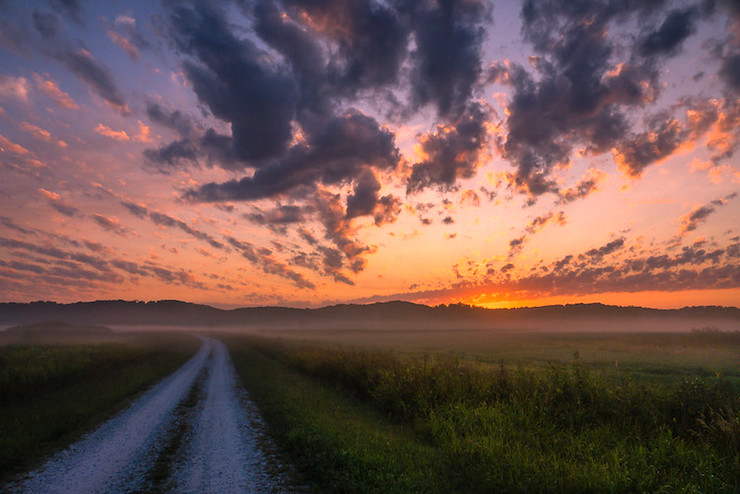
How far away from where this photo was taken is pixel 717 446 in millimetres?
8406

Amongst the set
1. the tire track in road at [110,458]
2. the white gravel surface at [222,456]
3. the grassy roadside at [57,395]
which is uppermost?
the grassy roadside at [57,395]

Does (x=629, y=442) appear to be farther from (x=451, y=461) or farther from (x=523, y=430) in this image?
(x=451, y=461)

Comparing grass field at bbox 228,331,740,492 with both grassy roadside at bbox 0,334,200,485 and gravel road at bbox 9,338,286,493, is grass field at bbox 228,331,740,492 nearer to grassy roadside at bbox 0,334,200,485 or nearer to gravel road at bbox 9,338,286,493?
gravel road at bbox 9,338,286,493

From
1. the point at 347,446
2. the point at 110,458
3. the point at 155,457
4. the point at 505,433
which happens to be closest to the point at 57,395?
the point at 110,458

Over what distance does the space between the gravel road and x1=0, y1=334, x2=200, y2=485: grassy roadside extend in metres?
0.83

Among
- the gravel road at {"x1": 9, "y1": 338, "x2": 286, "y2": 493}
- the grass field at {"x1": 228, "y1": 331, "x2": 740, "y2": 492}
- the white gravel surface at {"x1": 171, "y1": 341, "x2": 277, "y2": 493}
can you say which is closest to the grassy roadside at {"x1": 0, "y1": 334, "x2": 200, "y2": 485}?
the gravel road at {"x1": 9, "y1": 338, "x2": 286, "y2": 493}

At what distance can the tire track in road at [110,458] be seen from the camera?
25.0 ft

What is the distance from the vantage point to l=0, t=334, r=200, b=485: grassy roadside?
1026cm

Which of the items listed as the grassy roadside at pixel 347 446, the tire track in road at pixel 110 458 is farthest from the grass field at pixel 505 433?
the tire track in road at pixel 110 458

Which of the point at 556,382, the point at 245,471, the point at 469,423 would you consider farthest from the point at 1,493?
the point at 556,382

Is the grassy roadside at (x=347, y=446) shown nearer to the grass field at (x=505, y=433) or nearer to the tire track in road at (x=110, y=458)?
the grass field at (x=505, y=433)

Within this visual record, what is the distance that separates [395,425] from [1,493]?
1015 centimetres

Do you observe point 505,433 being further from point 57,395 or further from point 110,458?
point 57,395

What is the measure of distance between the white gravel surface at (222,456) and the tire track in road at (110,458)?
3.14 feet
